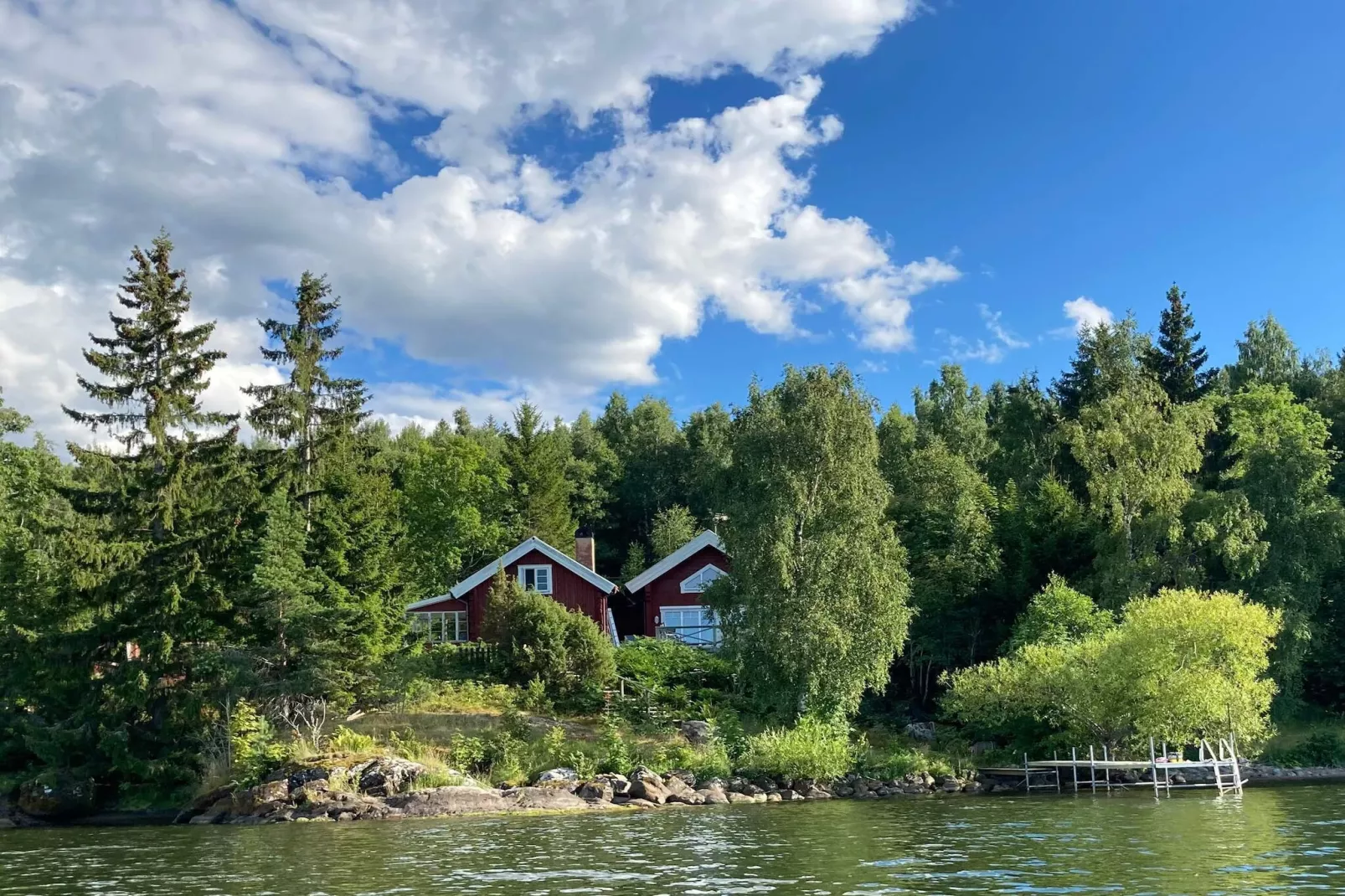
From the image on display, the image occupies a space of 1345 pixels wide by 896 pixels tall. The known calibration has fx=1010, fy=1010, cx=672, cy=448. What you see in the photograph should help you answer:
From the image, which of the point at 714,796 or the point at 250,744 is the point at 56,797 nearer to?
the point at 250,744

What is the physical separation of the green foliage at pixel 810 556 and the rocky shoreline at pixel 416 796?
4.25 meters

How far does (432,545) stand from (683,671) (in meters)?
25.2

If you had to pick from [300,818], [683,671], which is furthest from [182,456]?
[683,671]

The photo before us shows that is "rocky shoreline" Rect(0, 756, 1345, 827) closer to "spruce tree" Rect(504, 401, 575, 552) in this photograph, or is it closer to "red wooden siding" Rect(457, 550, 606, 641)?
"red wooden siding" Rect(457, 550, 606, 641)

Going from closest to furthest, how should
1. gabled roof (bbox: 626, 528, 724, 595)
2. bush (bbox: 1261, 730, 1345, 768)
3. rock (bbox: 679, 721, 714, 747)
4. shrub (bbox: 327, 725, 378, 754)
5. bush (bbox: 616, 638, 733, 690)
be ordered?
1. shrub (bbox: 327, 725, 378, 754)
2. rock (bbox: 679, 721, 714, 747)
3. bush (bbox: 1261, 730, 1345, 768)
4. bush (bbox: 616, 638, 733, 690)
5. gabled roof (bbox: 626, 528, 724, 595)

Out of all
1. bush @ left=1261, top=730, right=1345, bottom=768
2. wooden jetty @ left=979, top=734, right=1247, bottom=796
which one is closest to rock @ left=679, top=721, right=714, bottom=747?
wooden jetty @ left=979, top=734, right=1247, bottom=796

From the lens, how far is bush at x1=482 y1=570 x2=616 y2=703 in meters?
37.3

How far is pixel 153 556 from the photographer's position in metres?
32.6

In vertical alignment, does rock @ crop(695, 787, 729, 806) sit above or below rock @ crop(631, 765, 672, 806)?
below

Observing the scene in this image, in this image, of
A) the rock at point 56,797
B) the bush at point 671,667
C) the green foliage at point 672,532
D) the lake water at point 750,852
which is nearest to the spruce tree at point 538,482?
the green foliage at point 672,532

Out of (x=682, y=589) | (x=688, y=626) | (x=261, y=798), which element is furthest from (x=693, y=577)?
(x=261, y=798)

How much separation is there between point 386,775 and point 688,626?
21481 mm

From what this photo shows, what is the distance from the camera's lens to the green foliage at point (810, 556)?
116 ft

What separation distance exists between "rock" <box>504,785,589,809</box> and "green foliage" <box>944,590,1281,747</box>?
16.0m
